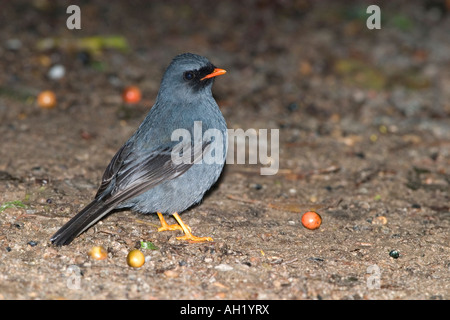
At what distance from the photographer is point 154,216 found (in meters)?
6.22

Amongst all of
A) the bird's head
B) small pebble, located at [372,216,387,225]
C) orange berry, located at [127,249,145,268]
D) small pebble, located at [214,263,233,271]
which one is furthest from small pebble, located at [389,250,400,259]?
the bird's head

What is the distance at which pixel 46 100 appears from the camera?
8203 mm

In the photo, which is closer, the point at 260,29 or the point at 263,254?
the point at 263,254

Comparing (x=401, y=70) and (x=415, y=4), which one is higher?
(x=415, y=4)

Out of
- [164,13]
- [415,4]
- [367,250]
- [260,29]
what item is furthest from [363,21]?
[367,250]

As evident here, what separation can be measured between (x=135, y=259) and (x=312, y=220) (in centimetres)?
182

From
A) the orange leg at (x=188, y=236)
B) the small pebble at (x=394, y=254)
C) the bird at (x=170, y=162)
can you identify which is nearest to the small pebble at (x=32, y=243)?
the bird at (x=170, y=162)

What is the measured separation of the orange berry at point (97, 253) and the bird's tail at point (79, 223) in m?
0.20

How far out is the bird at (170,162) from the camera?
5578 millimetres

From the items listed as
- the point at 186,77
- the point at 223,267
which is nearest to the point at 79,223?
the point at 223,267

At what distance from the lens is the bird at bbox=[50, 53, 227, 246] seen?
558 centimetres

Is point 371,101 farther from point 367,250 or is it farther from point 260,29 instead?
point 367,250

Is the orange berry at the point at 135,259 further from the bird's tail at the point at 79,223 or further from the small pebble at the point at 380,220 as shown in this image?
the small pebble at the point at 380,220
